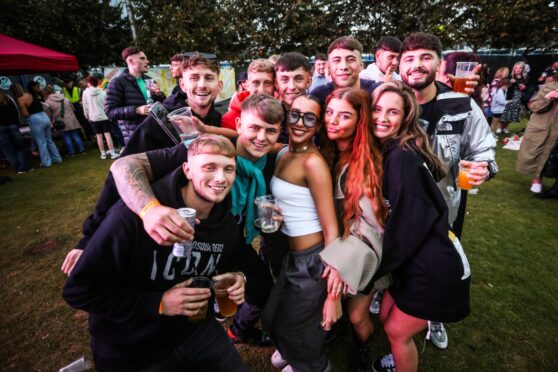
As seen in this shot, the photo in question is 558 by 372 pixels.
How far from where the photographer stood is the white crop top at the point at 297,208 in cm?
227

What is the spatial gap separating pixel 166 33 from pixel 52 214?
16.2 metres

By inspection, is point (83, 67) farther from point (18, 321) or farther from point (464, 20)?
point (464, 20)

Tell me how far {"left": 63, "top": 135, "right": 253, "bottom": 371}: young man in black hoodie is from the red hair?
0.89 m

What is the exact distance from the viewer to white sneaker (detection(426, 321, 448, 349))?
2.98 meters

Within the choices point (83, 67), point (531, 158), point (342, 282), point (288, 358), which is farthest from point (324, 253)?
point (83, 67)

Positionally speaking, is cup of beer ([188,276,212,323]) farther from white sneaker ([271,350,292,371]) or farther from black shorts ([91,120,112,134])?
black shorts ([91,120,112,134])

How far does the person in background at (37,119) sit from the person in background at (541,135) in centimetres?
1301

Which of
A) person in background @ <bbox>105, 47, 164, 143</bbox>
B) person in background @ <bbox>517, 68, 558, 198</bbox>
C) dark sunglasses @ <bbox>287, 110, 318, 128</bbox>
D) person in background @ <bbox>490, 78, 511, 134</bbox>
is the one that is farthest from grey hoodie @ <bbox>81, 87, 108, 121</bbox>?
person in background @ <bbox>490, 78, 511, 134</bbox>

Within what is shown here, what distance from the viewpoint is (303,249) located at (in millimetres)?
2350

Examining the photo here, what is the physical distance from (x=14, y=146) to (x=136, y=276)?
32.2 feet

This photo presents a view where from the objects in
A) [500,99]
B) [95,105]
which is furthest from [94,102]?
[500,99]

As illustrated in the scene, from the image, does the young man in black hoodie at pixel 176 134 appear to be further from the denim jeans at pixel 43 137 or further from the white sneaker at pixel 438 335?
the denim jeans at pixel 43 137

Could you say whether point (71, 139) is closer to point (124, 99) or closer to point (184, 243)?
point (124, 99)

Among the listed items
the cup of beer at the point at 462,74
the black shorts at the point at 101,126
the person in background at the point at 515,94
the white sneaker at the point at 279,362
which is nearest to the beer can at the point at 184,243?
the white sneaker at the point at 279,362
